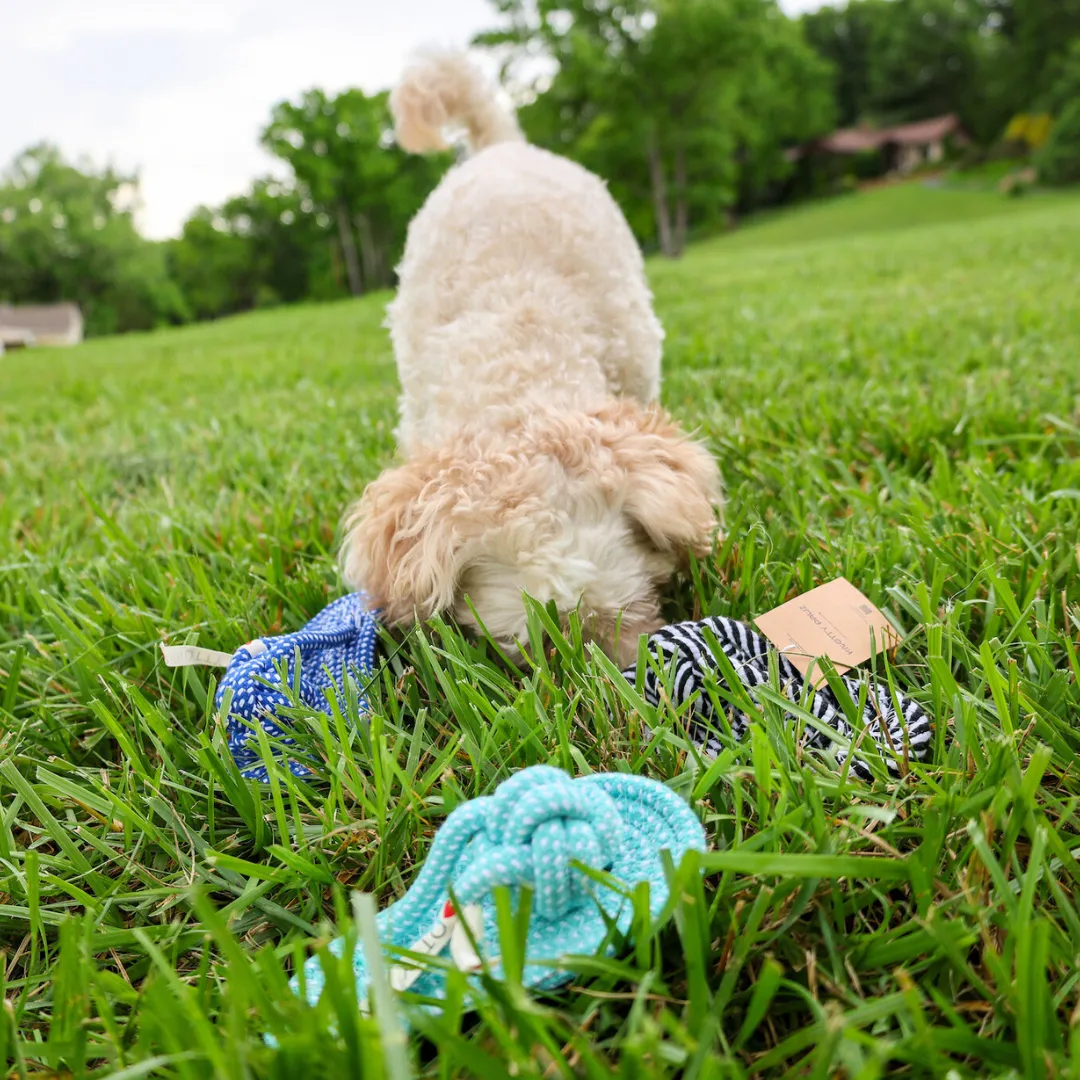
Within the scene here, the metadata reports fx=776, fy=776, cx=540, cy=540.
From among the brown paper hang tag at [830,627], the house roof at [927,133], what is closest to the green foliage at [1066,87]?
the house roof at [927,133]

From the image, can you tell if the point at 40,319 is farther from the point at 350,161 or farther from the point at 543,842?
the point at 543,842

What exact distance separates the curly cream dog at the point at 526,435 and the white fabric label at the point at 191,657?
0.36m

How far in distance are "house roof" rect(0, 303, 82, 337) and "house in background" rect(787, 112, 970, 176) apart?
41.0m

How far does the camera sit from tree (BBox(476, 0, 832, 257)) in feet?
78.4

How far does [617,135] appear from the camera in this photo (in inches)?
1066

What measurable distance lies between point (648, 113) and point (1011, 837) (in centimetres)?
2874

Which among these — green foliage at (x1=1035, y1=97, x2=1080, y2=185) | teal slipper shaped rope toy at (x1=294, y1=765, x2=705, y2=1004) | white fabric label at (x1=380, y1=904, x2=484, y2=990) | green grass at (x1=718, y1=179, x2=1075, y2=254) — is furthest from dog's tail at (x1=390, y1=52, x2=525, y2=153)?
green foliage at (x1=1035, y1=97, x2=1080, y2=185)

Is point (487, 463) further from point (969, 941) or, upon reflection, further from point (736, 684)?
point (969, 941)

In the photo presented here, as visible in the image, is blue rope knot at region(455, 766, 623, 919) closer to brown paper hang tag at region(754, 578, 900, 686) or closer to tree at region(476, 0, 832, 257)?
brown paper hang tag at region(754, 578, 900, 686)

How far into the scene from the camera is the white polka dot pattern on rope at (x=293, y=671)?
4.63 feet

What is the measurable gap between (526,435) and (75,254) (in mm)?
52973

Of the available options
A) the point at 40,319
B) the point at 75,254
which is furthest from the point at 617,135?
the point at 75,254

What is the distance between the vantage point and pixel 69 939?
87cm

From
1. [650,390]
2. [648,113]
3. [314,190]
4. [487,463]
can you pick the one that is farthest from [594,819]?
[314,190]
